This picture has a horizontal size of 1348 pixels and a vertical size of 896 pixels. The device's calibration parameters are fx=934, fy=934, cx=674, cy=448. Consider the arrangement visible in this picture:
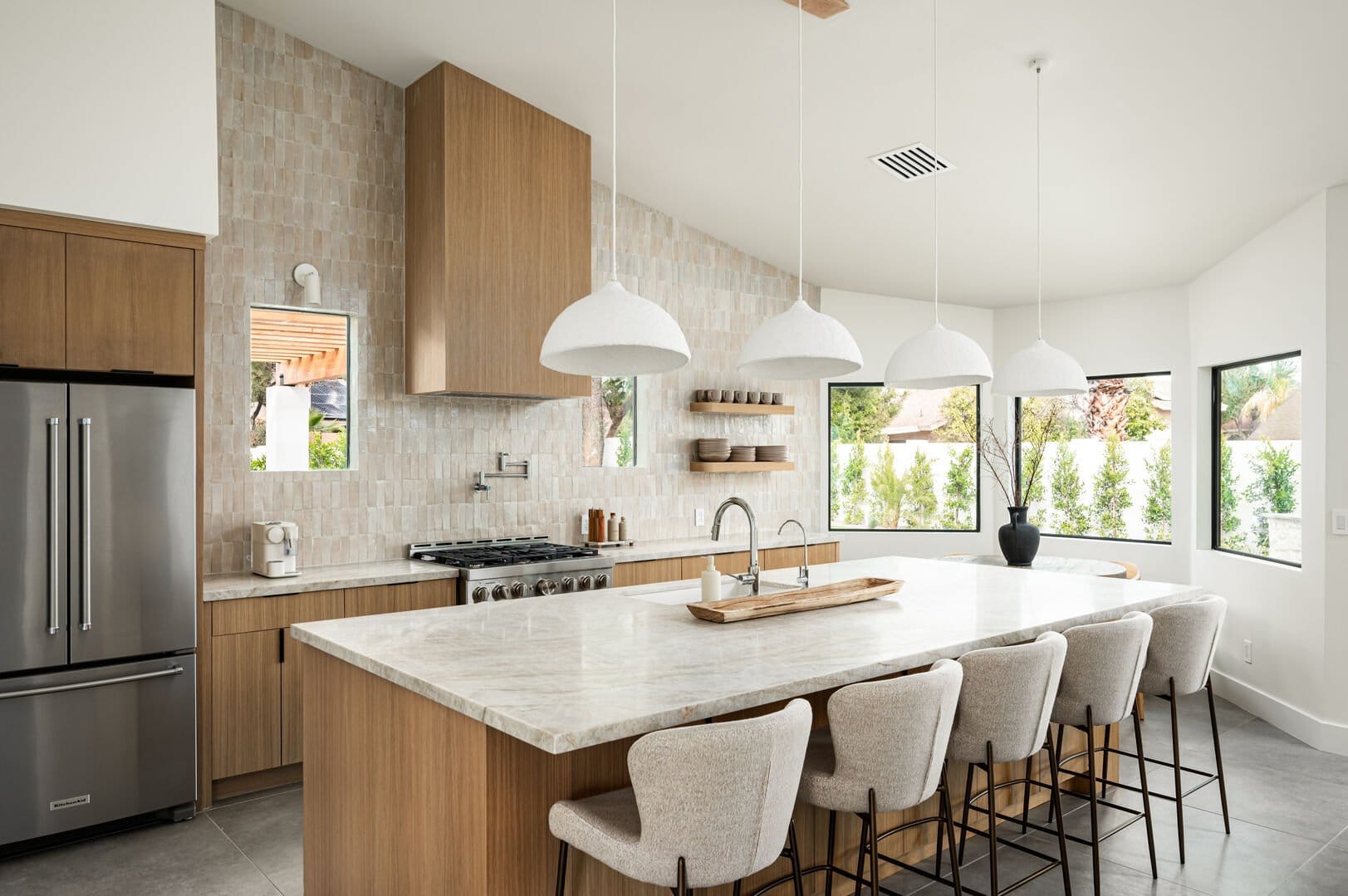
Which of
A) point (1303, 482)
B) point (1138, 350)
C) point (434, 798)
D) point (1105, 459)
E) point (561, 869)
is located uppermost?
point (1138, 350)

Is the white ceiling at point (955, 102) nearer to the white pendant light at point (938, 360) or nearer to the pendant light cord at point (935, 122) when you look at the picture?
the pendant light cord at point (935, 122)

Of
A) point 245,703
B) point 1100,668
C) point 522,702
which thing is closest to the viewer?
point 522,702

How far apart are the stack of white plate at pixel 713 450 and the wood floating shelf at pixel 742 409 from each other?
0.69ft

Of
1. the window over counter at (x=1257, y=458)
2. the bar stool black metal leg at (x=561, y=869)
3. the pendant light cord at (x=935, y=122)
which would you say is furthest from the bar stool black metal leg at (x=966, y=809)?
the window over counter at (x=1257, y=458)

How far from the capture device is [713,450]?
20.7 ft

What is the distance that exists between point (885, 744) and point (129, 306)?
3299mm

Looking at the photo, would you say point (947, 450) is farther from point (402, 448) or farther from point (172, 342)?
point (172, 342)

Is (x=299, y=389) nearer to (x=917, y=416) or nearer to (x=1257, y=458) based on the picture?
(x=917, y=416)

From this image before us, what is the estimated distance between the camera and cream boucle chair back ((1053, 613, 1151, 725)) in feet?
9.75

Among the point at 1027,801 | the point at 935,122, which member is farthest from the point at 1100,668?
the point at 935,122

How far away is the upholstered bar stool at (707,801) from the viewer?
1.82m

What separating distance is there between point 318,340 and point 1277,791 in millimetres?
4935

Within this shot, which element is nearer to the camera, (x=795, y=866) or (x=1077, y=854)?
(x=795, y=866)

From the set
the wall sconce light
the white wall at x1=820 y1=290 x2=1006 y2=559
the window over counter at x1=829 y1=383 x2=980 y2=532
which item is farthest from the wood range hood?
the window over counter at x1=829 y1=383 x2=980 y2=532
